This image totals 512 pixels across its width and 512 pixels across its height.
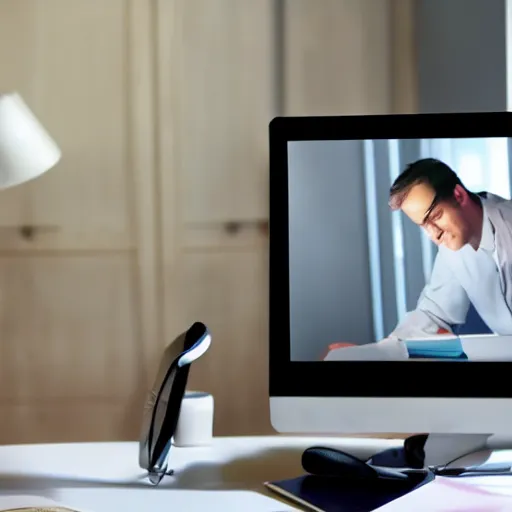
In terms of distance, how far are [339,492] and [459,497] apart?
135 mm

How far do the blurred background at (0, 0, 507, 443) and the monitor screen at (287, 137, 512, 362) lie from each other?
2.75ft

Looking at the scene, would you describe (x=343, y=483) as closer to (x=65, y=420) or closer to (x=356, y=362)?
(x=356, y=362)

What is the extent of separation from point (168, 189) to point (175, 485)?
3.28ft

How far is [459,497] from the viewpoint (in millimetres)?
797

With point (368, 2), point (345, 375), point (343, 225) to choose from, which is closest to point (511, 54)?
point (368, 2)

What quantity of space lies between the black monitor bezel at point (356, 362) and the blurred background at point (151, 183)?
0.83 metres

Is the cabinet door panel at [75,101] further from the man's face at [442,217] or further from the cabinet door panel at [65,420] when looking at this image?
the man's face at [442,217]

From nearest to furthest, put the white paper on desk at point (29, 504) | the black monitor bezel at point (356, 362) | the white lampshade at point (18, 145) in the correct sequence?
the white paper on desk at point (29, 504) → the black monitor bezel at point (356, 362) → the white lampshade at point (18, 145)

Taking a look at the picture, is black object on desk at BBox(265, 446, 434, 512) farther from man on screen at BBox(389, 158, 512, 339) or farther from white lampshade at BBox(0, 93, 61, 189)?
white lampshade at BBox(0, 93, 61, 189)

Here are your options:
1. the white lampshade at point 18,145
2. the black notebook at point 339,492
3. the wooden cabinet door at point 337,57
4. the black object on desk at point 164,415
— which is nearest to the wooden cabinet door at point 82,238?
the wooden cabinet door at point 337,57

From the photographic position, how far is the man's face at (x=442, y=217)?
920mm

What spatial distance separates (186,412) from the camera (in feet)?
3.58

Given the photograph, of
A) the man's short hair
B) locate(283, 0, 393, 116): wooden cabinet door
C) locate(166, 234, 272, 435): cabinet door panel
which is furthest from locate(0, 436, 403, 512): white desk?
locate(283, 0, 393, 116): wooden cabinet door

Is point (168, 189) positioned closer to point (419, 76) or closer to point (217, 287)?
point (217, 287)
